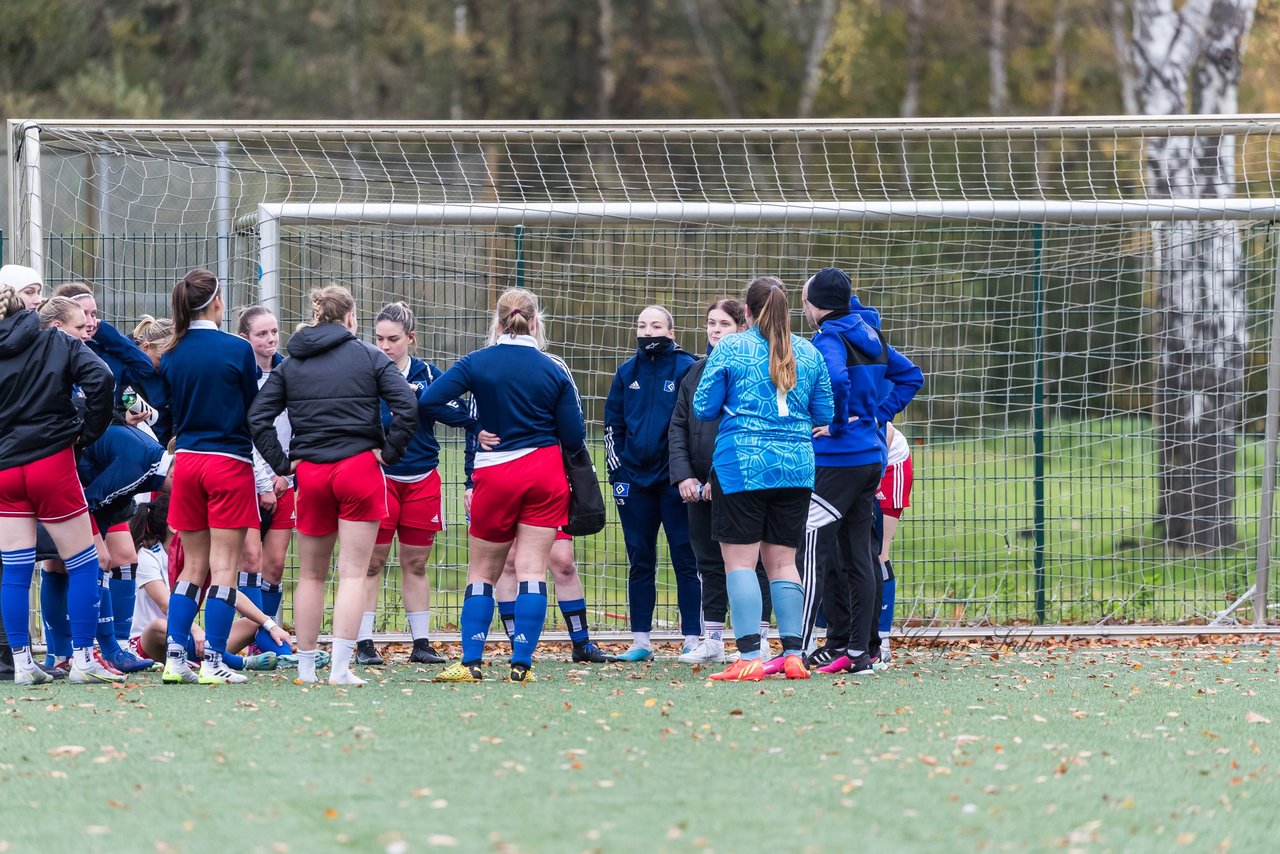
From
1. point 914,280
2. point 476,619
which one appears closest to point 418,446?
point 476,619

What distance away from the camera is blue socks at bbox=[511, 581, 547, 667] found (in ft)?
22.3

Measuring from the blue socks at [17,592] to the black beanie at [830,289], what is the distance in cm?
363

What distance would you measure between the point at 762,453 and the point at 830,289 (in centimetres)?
85

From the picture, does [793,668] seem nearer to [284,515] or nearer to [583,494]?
[583,494]

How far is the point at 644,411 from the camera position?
25.3 feet

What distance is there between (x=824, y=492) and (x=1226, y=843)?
3110 mm

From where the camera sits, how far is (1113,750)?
5.26 m

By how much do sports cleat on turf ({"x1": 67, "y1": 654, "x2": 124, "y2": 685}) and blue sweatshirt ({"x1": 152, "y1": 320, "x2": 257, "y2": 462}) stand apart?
43.6 inches

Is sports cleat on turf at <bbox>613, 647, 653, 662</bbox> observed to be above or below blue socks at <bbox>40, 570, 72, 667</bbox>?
below

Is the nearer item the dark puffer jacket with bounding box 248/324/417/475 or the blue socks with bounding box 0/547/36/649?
the dark puffer jacket with bounding box 248/324/417/475

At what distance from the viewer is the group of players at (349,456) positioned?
6.59 meters

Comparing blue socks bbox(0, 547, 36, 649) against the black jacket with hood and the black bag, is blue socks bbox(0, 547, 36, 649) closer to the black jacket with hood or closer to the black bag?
the black jacket with hood

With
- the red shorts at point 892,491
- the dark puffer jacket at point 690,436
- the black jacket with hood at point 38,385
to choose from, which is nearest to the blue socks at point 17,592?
the black jacket with hood at point 38,385

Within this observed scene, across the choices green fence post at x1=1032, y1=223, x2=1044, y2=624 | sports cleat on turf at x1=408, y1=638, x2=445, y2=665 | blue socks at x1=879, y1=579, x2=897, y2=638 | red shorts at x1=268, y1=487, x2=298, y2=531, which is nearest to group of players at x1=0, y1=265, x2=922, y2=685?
red shorts at x1=268, y1=487, x2=298, y2=531
